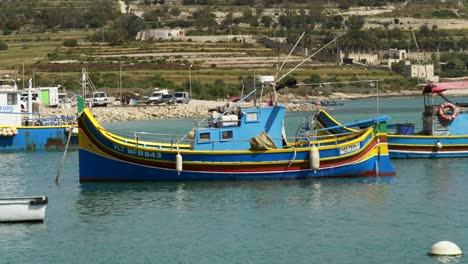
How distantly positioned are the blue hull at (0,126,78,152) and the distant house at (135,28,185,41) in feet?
358

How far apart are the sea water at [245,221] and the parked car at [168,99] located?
56639 mm

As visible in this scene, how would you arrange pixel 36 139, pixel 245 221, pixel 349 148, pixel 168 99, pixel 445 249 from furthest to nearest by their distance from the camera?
pixel 168 99, pixel 36 139, pixel 349 148, pixel 245 221, pixel 445 249

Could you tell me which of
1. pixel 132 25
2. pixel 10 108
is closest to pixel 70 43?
pixel 132 25

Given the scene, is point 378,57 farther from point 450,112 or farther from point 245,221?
point 245,221

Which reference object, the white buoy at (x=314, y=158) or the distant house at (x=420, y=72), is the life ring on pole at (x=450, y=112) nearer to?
the white buoy at (x=314, y=158)

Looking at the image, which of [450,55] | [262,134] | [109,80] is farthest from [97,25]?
[262,134]

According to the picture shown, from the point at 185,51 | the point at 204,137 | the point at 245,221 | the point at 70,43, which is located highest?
the point at 70,43

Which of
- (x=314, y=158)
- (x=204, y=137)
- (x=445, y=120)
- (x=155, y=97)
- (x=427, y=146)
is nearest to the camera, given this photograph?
(x=314, y=158)

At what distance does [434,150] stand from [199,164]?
12.1 meters

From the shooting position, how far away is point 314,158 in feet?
126

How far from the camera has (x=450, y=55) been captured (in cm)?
17162

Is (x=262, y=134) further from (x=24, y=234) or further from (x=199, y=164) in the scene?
(x=24, y=234)

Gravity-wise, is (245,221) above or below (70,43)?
below

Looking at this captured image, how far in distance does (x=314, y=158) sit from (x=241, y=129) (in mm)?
2638
